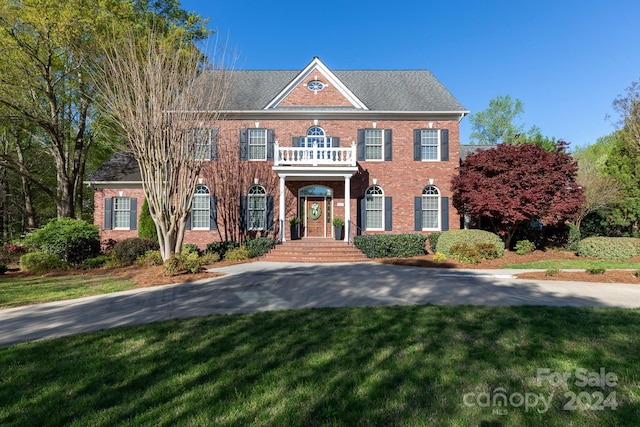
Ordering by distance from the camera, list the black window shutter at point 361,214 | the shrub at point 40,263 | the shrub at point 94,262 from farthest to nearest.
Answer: the black window shutter at point 361,214 → the shrub at point 94,262 → the shrub at point 40,263

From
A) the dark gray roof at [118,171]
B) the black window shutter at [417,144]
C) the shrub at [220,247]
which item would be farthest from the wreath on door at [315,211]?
the dark gray roof at [118,171]

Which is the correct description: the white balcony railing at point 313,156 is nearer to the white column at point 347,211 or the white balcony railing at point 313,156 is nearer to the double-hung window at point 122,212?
the white column at point 347,211

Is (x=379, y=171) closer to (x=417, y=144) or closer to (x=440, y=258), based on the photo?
(x=417, y=144)

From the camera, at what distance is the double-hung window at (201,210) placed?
1720cm

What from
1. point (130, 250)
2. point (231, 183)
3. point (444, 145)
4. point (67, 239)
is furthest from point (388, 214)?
point (67, 239)

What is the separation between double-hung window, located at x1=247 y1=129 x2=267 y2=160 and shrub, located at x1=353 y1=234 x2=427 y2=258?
7470 millimetres

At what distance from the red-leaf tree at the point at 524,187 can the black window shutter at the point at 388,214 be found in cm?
394

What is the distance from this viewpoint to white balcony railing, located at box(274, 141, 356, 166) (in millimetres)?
15734

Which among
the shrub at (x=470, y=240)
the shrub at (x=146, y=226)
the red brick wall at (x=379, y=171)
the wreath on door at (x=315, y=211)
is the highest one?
the red brick wall at (x=379, y=171)

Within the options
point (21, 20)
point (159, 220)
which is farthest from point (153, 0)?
point (159, 220)

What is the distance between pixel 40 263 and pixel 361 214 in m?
13.9

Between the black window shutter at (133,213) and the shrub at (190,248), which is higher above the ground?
the black window shutter at (133,213)

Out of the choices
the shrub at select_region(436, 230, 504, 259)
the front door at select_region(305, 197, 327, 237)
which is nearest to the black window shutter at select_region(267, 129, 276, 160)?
the front door at select_region(305, 197, 327, 237)

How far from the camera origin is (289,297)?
282 inches
